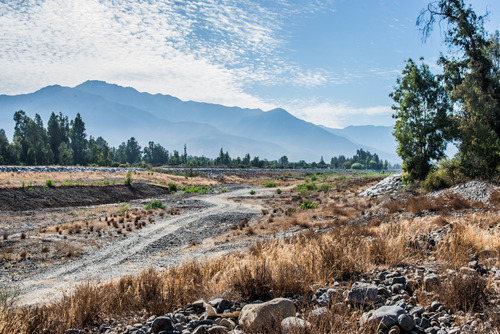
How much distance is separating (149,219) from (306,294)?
24.3m

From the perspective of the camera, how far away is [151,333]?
166 inches

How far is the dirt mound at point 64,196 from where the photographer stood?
30.9m

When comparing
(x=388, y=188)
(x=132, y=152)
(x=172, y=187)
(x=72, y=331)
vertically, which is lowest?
(x=172, y=187)

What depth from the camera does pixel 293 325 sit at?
3.64 meters

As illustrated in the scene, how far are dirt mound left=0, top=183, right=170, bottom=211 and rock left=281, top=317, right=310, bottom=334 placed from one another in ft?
118

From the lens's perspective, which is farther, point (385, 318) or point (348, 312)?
point (348, 312)

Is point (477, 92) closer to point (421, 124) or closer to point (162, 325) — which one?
point (421, 124)

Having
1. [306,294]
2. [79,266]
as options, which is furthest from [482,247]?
[79,266]

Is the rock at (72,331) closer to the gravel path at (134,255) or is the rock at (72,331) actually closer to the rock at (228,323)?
the rock at (228,323)

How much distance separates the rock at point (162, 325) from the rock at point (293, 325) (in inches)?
Answer: 68.5

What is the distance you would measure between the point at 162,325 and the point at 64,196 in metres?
39.1

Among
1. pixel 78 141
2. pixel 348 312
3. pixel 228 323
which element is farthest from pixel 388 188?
pixel 78 141

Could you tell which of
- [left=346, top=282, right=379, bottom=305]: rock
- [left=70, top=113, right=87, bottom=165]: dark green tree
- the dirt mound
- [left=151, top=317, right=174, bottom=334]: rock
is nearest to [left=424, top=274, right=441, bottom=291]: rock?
[left=346, top=282, right=379, bottom=305]: rock

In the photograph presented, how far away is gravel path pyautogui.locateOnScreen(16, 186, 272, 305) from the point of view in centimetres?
1172
